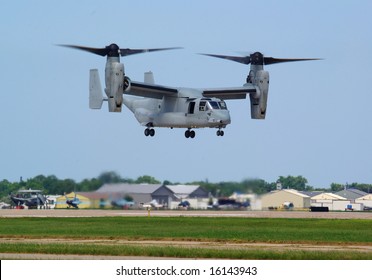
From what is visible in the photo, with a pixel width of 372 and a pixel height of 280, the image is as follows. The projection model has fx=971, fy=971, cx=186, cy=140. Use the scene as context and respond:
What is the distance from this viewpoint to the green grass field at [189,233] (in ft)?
129

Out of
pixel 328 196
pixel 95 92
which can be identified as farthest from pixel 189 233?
pixel 328 196

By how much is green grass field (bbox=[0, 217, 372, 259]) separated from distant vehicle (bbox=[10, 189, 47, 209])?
41536 millimetres

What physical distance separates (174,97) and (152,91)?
214cm

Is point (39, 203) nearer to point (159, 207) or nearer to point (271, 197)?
point (159, 207)

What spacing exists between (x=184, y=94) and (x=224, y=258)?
51.5m

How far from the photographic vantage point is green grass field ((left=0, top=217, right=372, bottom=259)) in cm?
3925

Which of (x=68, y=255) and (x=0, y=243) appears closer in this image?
(x=68, y=255)

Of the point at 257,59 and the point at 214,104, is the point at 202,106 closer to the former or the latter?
the point at 214,104

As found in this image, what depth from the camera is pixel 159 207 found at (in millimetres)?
99000

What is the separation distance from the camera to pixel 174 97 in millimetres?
88188

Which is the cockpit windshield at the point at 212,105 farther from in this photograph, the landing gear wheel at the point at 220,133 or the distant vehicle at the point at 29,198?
the distant vehicle at the point at 29,198

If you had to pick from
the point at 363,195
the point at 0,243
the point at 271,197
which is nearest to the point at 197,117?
the point at 271,197
